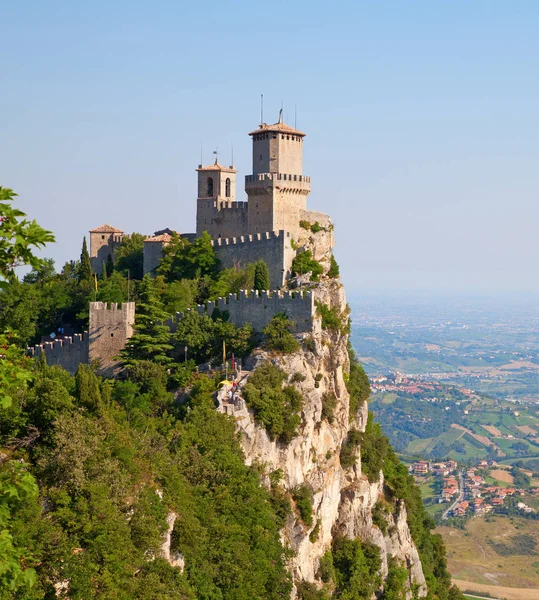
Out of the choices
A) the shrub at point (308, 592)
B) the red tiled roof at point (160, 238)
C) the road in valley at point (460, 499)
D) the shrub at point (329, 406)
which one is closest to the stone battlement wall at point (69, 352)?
the red tiled roof at point (160, 238)

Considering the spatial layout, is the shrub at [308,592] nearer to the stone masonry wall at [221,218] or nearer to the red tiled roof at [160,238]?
the stone masonry wall at [221,218]

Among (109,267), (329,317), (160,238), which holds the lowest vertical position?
(329,317)

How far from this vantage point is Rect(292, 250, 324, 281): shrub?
2304 inches

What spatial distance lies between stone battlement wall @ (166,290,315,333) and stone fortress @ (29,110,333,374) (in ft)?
0.16

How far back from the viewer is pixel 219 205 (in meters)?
63.7

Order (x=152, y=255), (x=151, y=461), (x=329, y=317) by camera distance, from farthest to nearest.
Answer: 1. (x=152, y=255)
2. (x=329, y=317)
3. (x=151, y=461)

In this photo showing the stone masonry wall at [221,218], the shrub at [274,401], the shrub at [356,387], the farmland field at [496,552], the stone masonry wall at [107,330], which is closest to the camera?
the shrub at [274,401]

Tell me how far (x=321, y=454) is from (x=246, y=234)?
1446cm

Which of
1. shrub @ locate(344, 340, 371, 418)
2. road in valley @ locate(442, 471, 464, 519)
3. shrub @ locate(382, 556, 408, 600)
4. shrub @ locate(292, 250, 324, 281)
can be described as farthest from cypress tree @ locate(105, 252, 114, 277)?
road in valley @ locate(442, 471, 464, 519)

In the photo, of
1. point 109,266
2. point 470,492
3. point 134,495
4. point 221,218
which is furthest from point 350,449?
point 470,492

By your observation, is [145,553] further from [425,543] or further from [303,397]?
[425,543]

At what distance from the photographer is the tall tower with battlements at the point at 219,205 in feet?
206

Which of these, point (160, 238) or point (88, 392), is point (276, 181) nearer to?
point (160, 238)

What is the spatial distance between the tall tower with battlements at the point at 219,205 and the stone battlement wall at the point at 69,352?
11277mm
